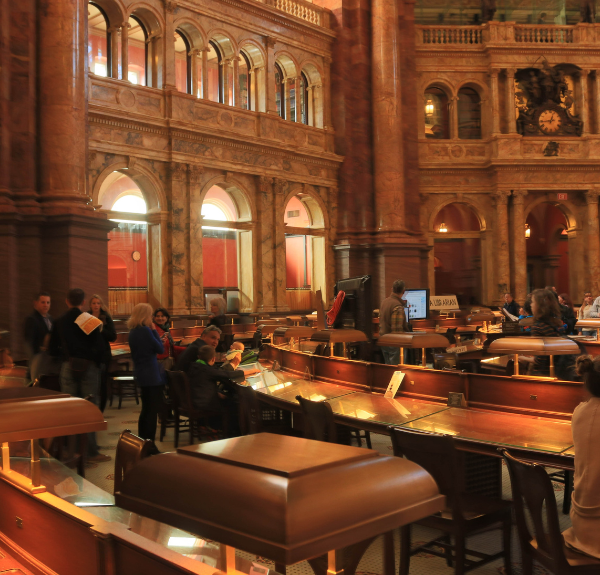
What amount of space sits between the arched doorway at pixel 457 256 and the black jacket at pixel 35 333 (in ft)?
58.9

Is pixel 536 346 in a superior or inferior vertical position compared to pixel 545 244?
inferior

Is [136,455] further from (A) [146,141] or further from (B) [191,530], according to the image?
(A) [146,141]

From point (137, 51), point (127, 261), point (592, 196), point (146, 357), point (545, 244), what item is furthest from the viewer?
point (545, 244)

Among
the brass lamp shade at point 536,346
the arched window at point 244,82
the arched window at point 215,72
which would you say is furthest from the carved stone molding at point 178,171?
the brass lamp shade at point 536,346

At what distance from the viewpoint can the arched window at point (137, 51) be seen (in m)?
15.6

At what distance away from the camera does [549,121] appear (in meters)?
21.9

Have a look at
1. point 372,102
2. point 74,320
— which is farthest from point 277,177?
point 74,320

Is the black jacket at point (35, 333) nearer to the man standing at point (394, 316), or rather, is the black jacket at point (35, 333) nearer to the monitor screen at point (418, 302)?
the man standing at point (394, 316)

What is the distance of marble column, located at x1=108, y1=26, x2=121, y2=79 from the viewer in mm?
14742

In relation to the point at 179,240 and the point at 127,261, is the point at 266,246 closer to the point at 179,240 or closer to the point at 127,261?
the point at 179,240

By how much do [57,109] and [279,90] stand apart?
8949 mm

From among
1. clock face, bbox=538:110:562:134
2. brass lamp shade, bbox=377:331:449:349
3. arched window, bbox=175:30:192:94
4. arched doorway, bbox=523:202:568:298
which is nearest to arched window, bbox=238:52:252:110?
arched window, bbox=175:30:192:94

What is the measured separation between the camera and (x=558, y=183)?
21547 millimetres

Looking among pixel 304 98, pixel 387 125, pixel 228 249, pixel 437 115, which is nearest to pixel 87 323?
pixel 228 249
